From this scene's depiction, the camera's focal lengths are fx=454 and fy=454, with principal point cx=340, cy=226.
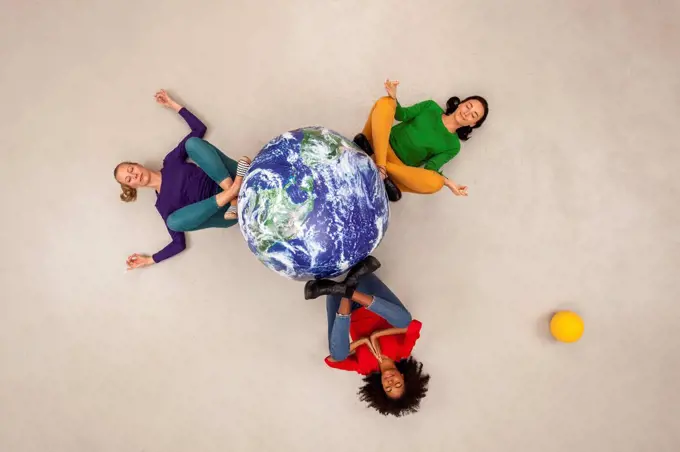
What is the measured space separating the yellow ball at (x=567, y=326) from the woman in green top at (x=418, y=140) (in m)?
0.99

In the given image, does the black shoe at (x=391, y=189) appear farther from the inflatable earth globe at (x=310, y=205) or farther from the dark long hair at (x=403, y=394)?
the dark long hair at (x=403, y=394)

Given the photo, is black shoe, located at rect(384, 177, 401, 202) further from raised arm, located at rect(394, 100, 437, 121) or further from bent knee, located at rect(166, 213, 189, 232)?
bent knee, located at rect(166, 213, 189, 232)

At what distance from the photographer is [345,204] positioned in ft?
4.74

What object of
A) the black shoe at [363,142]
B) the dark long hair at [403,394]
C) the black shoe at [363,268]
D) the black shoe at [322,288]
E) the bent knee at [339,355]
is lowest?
the dark long hair at [403,394]

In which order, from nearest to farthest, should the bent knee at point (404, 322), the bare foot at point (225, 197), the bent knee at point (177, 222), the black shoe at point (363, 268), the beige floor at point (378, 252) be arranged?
the black shoe at point (363, 268) → the bare foot at point (225, 197) → the bent knee at point (177, 222) → the bent knee at point (404, 322) → the beige floor at point (378, 252)

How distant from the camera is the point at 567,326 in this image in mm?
2590

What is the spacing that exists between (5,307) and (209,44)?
2.06 m

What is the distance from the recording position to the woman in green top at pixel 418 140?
7.11 feet

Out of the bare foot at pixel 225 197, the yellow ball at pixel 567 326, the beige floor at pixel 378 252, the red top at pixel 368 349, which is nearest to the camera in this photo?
the bare foot at pixel 225 197

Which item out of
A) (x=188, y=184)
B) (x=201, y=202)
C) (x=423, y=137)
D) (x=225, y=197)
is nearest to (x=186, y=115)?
(x=188, y=184)

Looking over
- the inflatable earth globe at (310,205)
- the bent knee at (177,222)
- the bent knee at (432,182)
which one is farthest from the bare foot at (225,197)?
the bent knee at (432,182)

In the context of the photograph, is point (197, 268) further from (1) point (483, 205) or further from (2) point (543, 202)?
(2) point (543, 202)

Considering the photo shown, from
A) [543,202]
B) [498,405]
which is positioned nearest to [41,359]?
[498,405]

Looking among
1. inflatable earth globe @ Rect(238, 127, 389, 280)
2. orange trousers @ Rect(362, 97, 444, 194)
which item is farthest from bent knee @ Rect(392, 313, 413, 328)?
inflatable earth globe @ Rect(238, 127, 389, 280)
